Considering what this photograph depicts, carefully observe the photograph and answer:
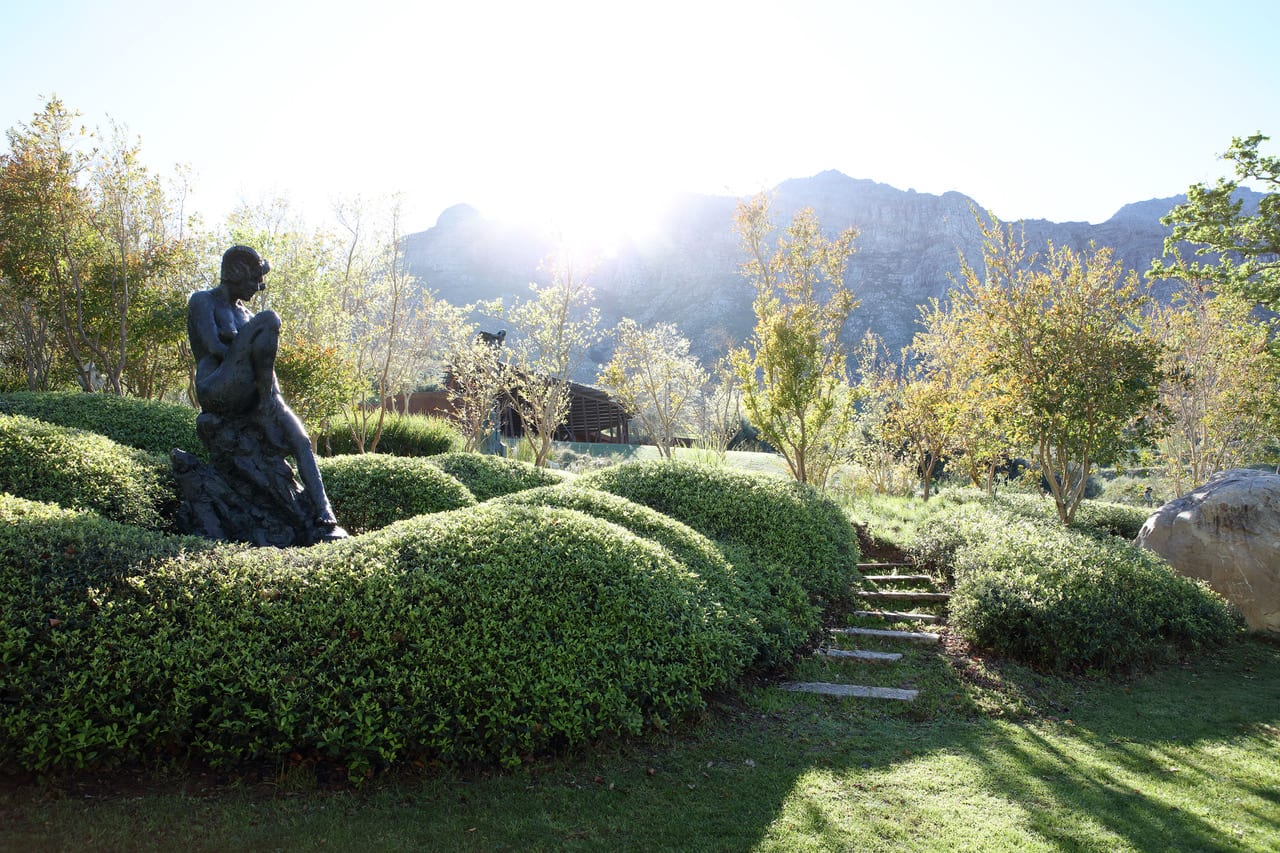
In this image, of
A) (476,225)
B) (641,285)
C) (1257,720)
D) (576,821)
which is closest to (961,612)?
(1257,720)

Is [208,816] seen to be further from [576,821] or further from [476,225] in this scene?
[476,225]

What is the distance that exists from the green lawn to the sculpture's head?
3.72 m

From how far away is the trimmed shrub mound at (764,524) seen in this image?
22.3 feet

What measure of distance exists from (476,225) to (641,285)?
37.3m

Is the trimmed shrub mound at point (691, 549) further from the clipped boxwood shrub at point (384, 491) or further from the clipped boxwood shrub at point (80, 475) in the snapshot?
the clipped boxwood shrub at point (80, 475)

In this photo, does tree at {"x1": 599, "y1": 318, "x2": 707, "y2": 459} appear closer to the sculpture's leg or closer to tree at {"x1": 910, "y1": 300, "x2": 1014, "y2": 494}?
tree at {"x1": 910, "y1": 300, "x2": 1014, "y2": 494}

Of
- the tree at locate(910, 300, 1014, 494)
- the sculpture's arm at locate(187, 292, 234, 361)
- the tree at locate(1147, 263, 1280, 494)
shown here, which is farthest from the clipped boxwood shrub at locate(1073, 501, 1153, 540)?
the sculpture's arm at locate(187, 292, 234, 361)

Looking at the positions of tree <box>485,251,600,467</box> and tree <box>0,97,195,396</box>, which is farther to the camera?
tree <box>485,251,600,467</box>

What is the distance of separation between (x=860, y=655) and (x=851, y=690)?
34.2 inches

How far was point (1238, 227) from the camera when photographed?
8.91m

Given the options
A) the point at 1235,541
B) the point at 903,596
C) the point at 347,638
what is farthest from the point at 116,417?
the point at 1235,541

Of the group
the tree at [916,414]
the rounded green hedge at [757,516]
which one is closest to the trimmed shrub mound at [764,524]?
the rounded green hedge at [757,516]

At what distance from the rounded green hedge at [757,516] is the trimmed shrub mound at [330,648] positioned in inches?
102

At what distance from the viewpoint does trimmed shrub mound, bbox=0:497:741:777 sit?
11.7ft
